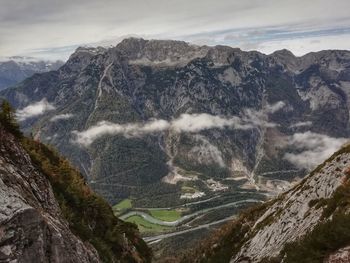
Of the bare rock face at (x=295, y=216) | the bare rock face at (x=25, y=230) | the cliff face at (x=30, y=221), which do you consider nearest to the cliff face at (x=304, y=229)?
the bare rock face at (x=295, y=216)

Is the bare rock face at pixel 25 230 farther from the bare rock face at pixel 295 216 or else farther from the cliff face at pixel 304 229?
the bare rock face at pixel 295 216

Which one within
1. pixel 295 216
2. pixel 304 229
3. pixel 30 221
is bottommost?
pixel 295 216

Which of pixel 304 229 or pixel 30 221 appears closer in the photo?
pixel 30 221

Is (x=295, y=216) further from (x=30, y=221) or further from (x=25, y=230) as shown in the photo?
(x=25, y=230)

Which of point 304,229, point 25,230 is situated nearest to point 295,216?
point 304,229

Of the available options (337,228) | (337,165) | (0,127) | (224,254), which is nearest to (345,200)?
(337,228)

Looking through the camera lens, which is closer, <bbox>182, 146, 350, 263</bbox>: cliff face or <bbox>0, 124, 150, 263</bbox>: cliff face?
<bbox>182, 146, 350, 263</bbox>: cliff face

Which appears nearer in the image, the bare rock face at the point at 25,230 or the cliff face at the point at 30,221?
the bare rock face at the point at 25,230

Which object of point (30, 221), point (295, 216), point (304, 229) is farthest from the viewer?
point (295, 216)

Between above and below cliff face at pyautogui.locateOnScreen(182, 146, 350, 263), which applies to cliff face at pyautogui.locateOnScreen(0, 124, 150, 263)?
above

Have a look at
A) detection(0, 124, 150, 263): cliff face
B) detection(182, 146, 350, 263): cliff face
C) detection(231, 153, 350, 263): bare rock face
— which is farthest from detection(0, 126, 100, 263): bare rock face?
detection(231, 153, 350, 263): bare rock face

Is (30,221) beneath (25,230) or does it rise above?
above

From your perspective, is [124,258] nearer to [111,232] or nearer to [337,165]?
[111,232]

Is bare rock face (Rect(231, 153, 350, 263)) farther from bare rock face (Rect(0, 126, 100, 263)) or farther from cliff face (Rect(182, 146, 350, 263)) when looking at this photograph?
bare rock face (Rect(0, 126, 100, 263))
